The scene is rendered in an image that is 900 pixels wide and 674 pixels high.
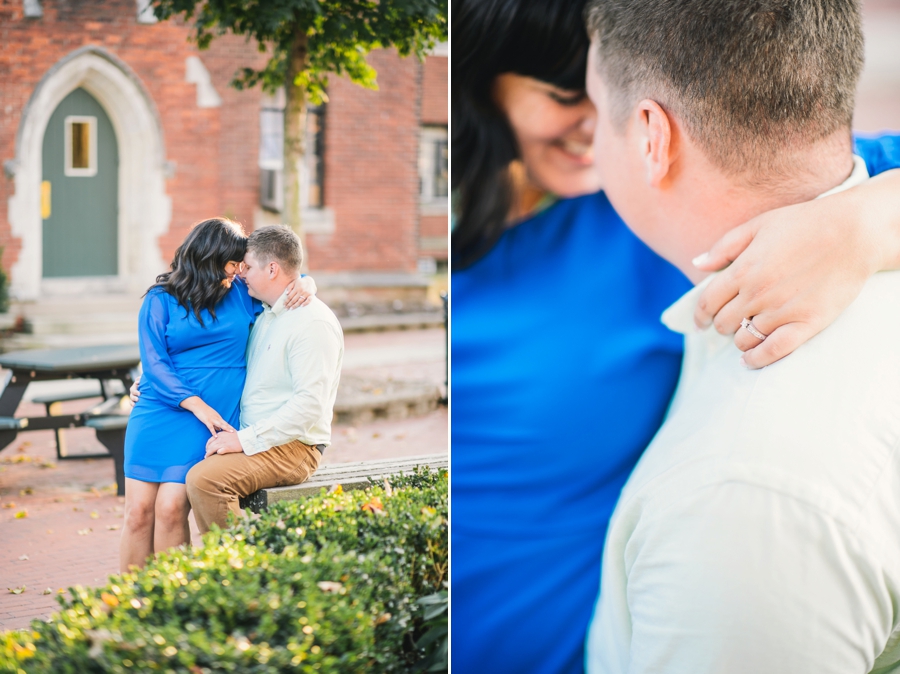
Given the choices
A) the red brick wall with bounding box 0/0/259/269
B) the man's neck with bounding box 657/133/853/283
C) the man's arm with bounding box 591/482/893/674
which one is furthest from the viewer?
the red brick wall with bounding box 0/0/259/269

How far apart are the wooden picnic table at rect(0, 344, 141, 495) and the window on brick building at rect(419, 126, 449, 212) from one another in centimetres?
944

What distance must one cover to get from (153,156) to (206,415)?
304 inches

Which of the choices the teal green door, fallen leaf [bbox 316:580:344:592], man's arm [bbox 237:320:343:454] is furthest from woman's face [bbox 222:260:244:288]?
the teal green door

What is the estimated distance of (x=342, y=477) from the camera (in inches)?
127

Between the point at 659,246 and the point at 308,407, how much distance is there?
1.36 m

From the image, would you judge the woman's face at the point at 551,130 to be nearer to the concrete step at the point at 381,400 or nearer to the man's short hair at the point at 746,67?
the man's short hair at the point at 746,67

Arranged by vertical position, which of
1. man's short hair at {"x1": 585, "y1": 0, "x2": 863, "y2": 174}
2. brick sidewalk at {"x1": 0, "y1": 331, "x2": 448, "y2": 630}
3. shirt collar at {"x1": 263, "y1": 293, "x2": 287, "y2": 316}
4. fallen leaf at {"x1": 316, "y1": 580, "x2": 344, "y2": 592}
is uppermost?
man's short hair at {"x1": 585, "y1": 0, "x2": 863, "y2": 174}

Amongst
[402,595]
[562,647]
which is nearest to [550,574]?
[562,647]

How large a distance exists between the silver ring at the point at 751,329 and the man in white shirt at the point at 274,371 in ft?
4.83

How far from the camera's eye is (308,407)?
9.77 ft

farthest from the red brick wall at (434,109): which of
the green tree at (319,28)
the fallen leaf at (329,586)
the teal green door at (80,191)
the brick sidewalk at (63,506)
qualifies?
the fallen leaf at (329,586)

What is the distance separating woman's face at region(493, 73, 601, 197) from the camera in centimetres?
231

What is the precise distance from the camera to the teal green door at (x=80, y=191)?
30.9 feet

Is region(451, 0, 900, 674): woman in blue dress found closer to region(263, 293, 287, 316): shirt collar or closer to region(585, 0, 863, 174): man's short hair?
region(585, 0, 863, 174): man's short hair
